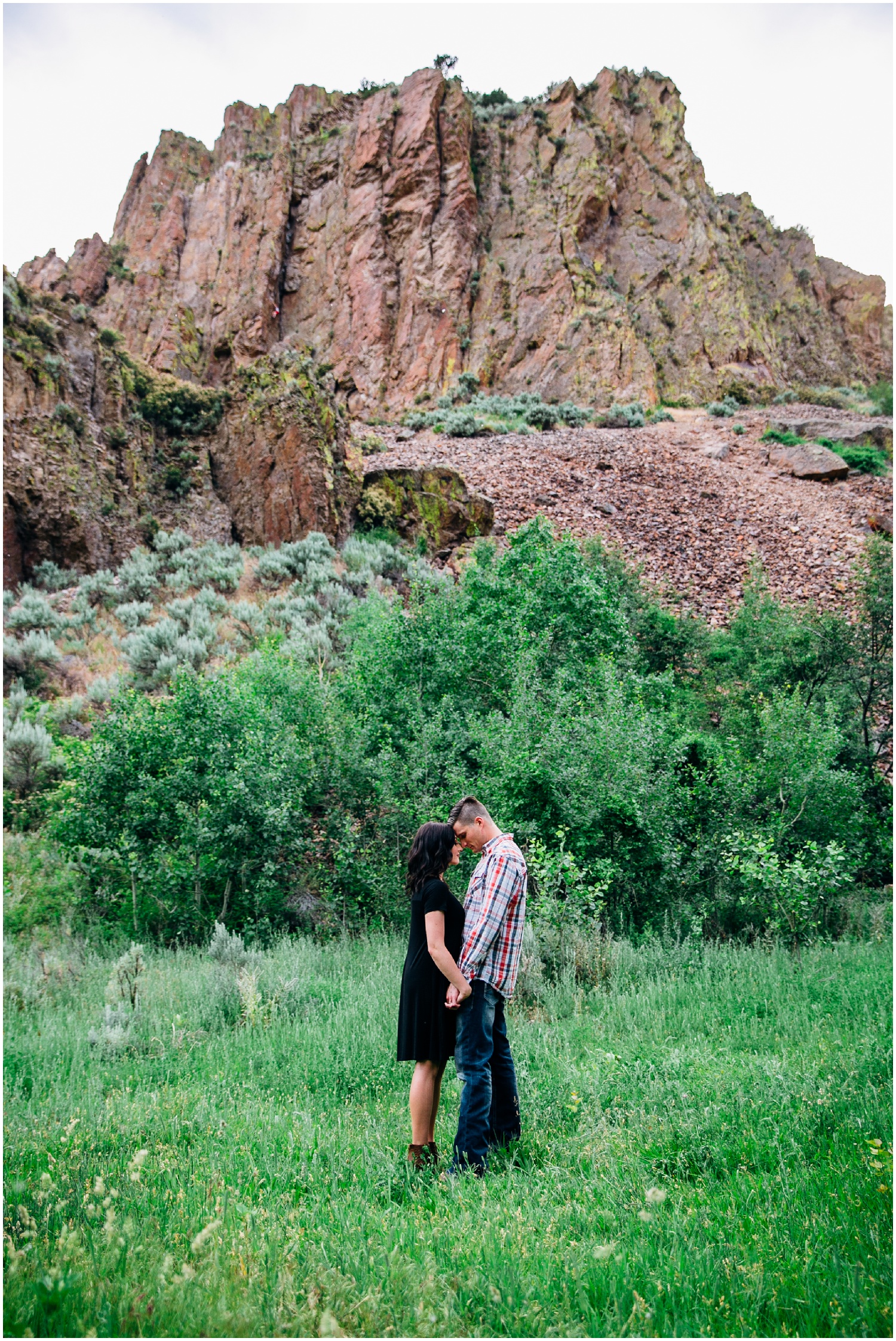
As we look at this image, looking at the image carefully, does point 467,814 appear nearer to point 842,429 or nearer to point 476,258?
point 842,429

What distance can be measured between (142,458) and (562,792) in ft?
56.9

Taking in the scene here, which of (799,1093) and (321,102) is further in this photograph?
(321,102)

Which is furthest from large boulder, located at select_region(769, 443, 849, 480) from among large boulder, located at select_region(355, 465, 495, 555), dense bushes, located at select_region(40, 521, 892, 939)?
dense bushes, located at select_region(40, 521, 892, 939)

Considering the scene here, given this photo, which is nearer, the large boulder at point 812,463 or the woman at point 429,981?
the woman at point 429,981

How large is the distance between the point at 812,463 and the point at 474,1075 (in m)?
29.0

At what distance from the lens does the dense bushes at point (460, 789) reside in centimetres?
852

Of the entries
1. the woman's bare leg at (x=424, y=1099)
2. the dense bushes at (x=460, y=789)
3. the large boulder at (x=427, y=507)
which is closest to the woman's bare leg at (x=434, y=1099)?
the woman's bare leg at (x=424, y=1099)

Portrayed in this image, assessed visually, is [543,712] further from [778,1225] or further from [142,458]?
[142,458]

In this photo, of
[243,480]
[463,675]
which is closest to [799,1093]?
[463,675]

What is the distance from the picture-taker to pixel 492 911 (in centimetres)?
361

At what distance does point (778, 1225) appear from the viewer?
2.65 metres

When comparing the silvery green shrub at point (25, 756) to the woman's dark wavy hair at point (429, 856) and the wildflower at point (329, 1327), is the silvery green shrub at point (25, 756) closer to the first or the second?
the woman's dark wavy hair at point (429, 856)

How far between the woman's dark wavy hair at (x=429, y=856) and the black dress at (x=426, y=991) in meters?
0.04

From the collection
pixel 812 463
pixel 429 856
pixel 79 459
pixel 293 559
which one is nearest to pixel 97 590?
pixel 79 459
